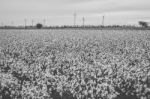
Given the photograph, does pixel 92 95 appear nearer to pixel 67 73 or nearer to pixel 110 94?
pixel 110 94

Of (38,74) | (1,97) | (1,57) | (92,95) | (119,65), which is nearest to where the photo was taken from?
(92,95)

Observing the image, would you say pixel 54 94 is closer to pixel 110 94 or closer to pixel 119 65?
pixel 110 94

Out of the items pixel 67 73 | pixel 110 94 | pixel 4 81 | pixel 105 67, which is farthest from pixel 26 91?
pixel 105 67

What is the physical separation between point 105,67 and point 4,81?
131 inches

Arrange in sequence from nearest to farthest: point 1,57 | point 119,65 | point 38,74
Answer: point 38,74 < point 119,65 < point 1,57

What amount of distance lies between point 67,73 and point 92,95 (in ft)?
9.74

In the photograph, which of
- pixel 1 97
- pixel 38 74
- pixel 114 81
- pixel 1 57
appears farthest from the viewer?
pixel 1 57

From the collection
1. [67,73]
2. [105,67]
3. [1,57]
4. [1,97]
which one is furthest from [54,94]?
[1,57]

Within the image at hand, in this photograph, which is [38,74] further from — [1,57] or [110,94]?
[1,57]

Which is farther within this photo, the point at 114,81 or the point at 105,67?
the point at 105,67

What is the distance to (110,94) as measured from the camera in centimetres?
607

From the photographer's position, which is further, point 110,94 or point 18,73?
point 18,73

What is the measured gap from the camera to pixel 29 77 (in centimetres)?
845

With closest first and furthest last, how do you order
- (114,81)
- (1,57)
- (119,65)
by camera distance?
(114,81) → (119,65) → (1,57)
